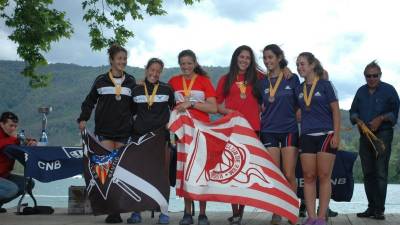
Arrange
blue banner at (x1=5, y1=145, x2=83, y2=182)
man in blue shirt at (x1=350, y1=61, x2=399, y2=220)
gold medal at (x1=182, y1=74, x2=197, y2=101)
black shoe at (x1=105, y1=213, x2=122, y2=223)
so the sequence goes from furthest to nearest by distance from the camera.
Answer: blue banner at (x1=5, y1=145, x2=83, y2=182) < man in blue shirt at (x1=350, y1=61, x2=399, y2=220) < black shoe at (x1=105, y1=213, x2=122, y2=223) < gold medal at (x1=182, y1=74, x2=197, y2=101)

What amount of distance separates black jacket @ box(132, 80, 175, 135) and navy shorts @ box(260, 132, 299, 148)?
3.77ft

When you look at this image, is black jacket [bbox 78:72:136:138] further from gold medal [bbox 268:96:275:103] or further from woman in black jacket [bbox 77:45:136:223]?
gold medal [bbox 268:96:275:103]

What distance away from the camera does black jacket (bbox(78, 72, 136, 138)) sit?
6.75m

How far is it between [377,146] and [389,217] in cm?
95

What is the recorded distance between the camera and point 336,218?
24.5 feet

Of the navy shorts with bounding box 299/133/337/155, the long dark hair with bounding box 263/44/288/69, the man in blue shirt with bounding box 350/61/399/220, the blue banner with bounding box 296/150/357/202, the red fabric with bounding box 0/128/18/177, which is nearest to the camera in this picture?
the navy shorts with bounding box 299/133/337/155

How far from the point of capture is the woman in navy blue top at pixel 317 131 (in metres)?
5.99

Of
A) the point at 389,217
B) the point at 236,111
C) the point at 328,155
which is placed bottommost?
the point at 389,217

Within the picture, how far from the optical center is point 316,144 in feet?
19.7

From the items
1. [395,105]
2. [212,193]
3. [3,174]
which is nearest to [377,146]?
[395,105]

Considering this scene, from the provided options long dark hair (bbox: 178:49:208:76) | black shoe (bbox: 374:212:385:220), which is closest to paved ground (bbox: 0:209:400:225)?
black shoe (bbox: 374:212:385:220)

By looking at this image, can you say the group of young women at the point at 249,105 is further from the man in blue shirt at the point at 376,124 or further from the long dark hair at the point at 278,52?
the man in blue shirt at the point at 376,124

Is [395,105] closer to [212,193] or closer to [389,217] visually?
[389,217]

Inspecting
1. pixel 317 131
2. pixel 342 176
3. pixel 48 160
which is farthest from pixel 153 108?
pixel 342 176
